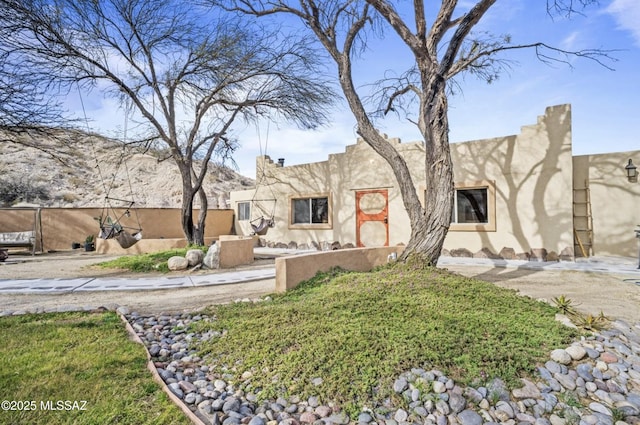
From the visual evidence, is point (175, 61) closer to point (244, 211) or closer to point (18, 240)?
point (244, 211)

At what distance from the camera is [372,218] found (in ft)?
32.5

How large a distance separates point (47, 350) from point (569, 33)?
29.0 ft

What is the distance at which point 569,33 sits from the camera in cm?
623

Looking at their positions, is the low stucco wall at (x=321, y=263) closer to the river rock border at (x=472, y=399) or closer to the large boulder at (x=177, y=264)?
the river rock border at (x=472, y=399)

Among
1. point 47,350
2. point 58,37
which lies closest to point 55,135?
point 58,37

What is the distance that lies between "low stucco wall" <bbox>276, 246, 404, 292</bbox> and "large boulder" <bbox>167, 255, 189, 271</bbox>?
343 centimetres

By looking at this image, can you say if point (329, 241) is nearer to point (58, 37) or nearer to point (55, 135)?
point (55, 135)

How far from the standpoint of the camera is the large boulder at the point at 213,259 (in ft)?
25.2

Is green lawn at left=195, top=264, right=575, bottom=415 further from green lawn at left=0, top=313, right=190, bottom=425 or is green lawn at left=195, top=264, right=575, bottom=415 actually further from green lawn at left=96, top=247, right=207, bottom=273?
green lawn at left=96, top=247, right=207, bottom=273

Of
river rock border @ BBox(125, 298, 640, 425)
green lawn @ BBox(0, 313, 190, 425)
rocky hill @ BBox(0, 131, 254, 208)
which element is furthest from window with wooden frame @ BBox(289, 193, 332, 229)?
rocky hill @ BBox(0, 131, 254, 208)

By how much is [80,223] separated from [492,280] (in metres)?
13.9

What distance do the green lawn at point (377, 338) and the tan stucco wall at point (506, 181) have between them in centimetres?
450

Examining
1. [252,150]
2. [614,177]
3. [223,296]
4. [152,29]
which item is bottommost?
[223,296]

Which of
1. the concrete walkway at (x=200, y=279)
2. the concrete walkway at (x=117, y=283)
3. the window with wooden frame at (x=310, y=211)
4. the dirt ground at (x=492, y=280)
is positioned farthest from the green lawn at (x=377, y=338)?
the window with wooden frame at (x=310, y=211)
